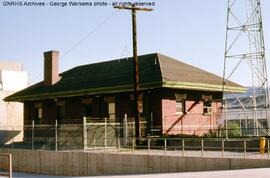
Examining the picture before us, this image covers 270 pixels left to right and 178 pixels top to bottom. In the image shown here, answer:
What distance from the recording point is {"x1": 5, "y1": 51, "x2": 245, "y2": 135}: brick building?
109 feet

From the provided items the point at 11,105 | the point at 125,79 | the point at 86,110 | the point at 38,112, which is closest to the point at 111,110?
the point at 125,79

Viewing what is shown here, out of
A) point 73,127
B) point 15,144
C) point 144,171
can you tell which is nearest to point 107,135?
point 73,127

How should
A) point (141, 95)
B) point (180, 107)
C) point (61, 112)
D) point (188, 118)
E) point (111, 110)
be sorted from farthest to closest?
point (61, 112), point (111, 110), point (188, 118), point (180, 107), point (141, 95)

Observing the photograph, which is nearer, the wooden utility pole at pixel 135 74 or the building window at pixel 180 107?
the wooden utility pole at pixel 135 74

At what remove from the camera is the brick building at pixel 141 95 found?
33281 mm

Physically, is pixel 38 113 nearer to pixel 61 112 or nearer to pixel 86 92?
pixel 61 112

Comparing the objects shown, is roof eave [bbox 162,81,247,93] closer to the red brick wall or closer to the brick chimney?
the red brick wall

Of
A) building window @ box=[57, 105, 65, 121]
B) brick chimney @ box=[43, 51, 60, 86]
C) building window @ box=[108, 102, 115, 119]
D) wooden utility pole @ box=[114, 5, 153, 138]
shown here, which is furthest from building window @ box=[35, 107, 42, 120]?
wooden utility pole @ box=[114, 5, 153, 138]

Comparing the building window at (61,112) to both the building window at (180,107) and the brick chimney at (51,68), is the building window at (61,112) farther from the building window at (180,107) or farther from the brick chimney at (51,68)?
the building window at (180,107)

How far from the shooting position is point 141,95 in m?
34.2

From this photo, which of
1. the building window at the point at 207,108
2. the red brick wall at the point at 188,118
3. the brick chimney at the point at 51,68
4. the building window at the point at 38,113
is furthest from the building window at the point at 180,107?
the building window at the point at 38,113

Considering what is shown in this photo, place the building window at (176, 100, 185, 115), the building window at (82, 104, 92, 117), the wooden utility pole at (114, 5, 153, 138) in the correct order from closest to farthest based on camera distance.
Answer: the wooden utility pole at (114, 5, 153, 138) → the building window at (176, 100, 185, 115) → the building window at (82, 104, 92, 117)

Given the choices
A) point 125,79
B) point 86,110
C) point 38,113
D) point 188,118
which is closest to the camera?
point 188,118

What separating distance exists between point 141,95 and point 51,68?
40.9ft
